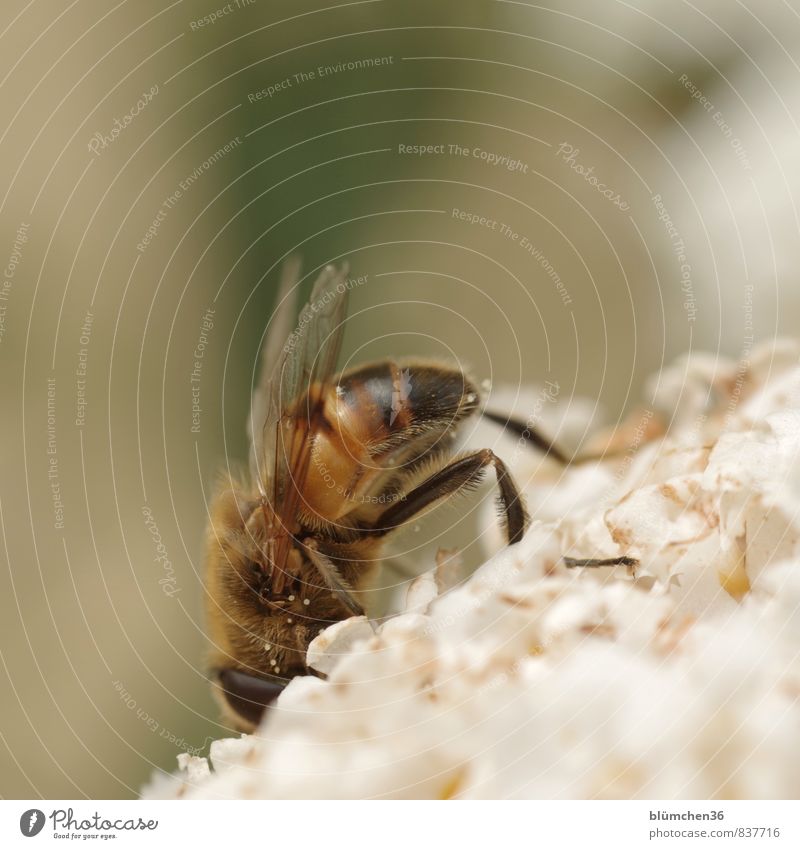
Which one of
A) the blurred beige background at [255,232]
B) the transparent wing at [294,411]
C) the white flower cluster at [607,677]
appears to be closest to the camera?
the white flower cluster at [607,677]

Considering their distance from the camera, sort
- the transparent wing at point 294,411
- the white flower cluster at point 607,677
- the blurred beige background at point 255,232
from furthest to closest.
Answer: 1. the blurred beige background at point 255,232
2. the transparent wing at point 294,411
3. the white flower cluster at point 607,677

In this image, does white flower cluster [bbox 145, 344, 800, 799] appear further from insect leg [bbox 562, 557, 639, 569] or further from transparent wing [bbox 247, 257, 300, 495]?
transparent wing [bbox 247, 257, 300, 495]

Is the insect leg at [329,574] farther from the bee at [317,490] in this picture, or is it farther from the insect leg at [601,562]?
the insect leg at [601,562]

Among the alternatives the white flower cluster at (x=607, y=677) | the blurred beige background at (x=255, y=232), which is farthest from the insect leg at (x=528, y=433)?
the white flower cluster at (x=607, y=677)

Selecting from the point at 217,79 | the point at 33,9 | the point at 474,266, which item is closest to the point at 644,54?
the point at 474,266

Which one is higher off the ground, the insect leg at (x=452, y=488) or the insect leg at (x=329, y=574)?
the insect leg at (x=452, y=488)

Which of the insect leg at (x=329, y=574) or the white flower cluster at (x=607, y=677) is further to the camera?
the insect leg at (x=329, y=574)
